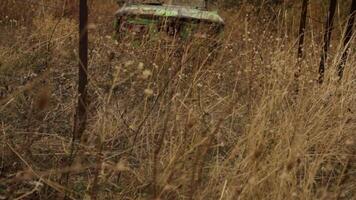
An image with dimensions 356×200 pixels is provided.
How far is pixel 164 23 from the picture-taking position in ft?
17.5

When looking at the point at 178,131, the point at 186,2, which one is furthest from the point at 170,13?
the point at 178,131

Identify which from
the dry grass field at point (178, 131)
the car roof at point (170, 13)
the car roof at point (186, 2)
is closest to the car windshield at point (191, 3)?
the car roof at point (186, 2)

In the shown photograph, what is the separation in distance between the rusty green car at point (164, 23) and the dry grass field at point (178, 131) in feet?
0.95

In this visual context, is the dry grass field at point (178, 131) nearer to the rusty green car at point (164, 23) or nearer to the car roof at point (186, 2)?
the rusty green car at point (164, 23)

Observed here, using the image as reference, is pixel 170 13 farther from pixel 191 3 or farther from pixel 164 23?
pixel 191 3

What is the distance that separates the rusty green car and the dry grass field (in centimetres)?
29

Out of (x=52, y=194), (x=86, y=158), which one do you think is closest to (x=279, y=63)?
(x=86, y=158)

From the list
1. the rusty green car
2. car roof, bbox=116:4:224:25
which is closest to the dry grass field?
the rusty green car

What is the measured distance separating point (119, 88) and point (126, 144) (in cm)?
124

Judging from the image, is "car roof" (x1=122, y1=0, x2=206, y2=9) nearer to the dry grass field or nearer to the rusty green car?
the rusty green car

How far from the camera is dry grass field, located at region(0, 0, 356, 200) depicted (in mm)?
2447

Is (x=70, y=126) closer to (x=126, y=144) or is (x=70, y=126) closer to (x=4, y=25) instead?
(x=126, y=144)

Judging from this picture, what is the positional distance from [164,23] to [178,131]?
253cm

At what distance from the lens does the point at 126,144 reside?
10.8 ft
